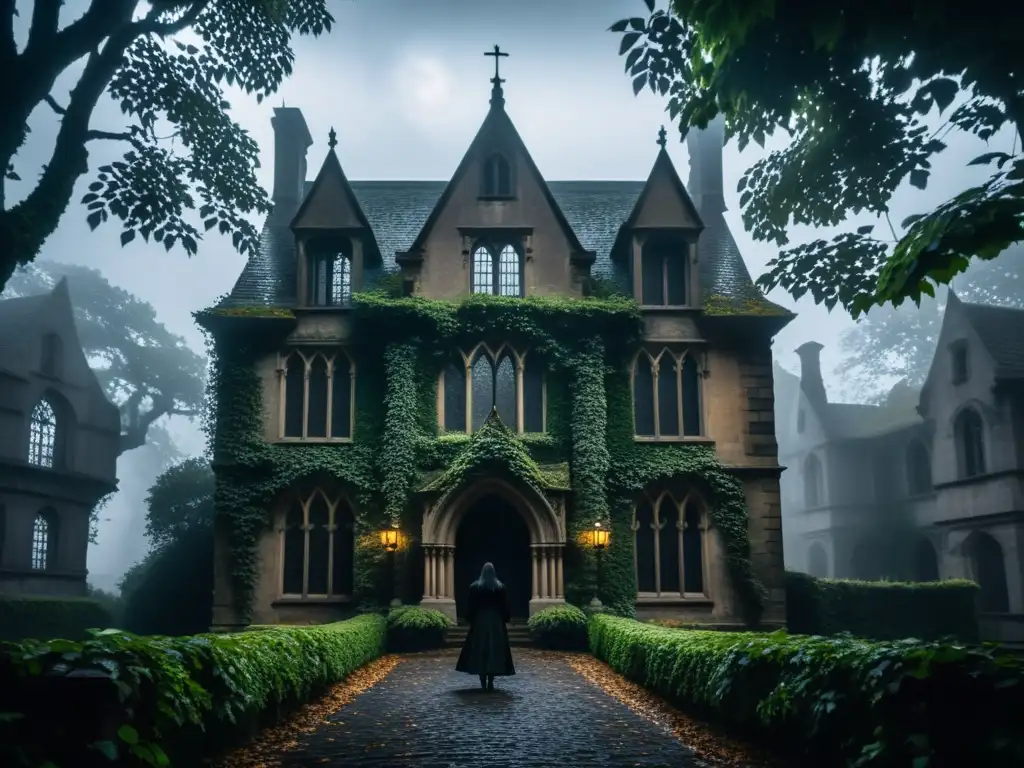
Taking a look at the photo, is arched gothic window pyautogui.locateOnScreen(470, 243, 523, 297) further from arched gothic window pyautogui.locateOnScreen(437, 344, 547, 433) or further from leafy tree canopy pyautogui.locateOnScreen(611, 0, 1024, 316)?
leafy tree canopy pyautogui.locateOnScreen(611, 0, 1024, 316)

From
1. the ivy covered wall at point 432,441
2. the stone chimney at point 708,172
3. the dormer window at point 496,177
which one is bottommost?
the ivy covered wall at point 432,441

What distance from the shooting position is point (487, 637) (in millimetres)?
14117

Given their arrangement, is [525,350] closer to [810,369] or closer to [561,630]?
[561,630]

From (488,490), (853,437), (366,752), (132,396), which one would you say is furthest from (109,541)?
(366,752)

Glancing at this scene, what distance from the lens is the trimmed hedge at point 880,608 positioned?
89.0 ft

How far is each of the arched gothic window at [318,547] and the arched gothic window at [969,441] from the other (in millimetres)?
24347

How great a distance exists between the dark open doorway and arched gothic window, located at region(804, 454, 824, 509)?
27.0 metres

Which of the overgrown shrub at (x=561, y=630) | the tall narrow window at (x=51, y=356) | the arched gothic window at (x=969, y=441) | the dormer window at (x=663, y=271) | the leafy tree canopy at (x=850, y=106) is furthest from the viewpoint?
the tall narrow window at (x=51, y=356)

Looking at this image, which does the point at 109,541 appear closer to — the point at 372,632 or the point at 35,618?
the point at 35,618

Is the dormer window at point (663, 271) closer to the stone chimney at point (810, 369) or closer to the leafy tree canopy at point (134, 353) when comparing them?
the stone chimney at point (810, 369)

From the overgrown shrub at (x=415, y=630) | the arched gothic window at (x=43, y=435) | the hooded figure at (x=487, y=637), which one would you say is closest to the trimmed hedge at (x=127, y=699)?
the hooded figure at (x=487, y=637)

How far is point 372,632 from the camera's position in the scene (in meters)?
19.5

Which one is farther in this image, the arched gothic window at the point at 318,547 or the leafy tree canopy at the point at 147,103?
the arched gothic window at the point at 318,547

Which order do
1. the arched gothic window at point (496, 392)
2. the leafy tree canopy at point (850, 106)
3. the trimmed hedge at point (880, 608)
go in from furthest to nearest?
the trimmed hedge at point (880, 608) → the arched gothic window at point (496, 392) → the leafy tree canopy at point (850, 106)
